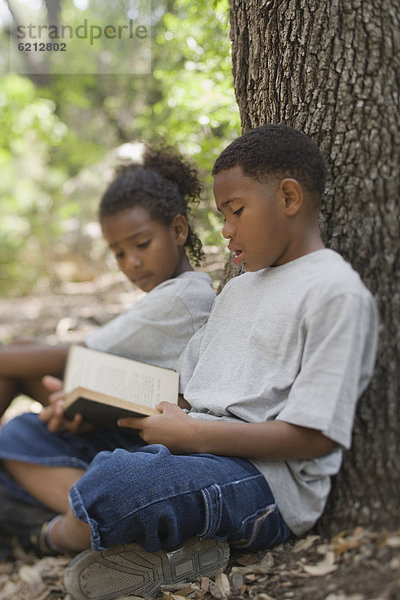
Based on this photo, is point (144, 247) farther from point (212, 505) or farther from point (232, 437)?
point (212, 505)

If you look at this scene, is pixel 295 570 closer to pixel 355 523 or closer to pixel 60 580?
pixel 355 523

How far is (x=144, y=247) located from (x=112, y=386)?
573mm

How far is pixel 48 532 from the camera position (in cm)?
227

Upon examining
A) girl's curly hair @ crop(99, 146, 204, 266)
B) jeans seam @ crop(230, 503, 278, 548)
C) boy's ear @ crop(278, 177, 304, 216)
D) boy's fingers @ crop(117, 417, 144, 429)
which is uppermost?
girl's curly hair @ crop(99, 146, 204, 266)

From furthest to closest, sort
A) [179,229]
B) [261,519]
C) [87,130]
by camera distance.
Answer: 1. [87,130]
2. [179,229]
3. [261,519]

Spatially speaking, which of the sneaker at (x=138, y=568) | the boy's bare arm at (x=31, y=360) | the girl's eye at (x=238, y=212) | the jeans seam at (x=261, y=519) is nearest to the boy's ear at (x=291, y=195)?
the girl's eye at (x=238, y=212)

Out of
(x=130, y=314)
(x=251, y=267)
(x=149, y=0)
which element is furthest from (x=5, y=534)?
(x=149, y=0)

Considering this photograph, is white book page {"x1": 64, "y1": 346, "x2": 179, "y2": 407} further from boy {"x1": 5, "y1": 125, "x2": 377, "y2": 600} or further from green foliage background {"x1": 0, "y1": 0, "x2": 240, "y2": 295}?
green foliage background {"x1": 0, "y1": 0, "x2": 240, "y2": 295}

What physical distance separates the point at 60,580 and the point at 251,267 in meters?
1.40

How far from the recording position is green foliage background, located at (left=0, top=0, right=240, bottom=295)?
11.8ft

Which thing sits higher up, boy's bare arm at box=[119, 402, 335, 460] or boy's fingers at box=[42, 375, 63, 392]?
boy's bare arm at box=[119, 402, 335, 460]

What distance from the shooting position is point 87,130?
10492 mm

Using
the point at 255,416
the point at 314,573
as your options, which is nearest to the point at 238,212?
the point at 255,416

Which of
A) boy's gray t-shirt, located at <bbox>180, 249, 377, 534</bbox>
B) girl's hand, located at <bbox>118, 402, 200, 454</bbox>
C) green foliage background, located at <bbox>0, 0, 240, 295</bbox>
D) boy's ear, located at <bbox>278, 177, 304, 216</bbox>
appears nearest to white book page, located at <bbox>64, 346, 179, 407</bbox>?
boy's gray t-shirt, located at <bbox>180, 249, 377, 534</bbox>
